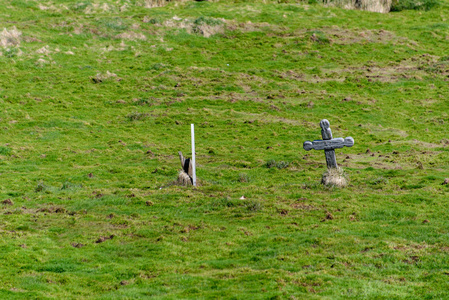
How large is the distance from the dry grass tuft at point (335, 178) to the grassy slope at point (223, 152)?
1.62 ft

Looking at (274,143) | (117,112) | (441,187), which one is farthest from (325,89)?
(441,187)

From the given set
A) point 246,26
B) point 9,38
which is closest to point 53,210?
point 9,38

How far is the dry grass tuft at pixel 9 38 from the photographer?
172 feet

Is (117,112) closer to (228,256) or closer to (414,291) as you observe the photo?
(228,256)

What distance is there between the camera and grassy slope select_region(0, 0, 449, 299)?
642 inches

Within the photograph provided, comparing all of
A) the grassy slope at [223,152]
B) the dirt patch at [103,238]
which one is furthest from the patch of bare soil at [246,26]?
the dirt patch at [103,238]

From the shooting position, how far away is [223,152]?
116 feet

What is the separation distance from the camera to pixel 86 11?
213ft

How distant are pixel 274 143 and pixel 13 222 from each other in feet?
67.3

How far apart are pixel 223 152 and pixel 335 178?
37.0ft

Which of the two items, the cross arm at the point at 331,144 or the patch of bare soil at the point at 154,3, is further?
the patch of bare soil at the point at 154,3

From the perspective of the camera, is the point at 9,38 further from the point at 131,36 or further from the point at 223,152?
the point at 223,152

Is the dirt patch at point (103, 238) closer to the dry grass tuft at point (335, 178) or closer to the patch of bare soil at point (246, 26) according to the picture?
the dry grass tuft at point (335, 178)

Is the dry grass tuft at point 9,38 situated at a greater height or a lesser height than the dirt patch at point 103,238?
greater
